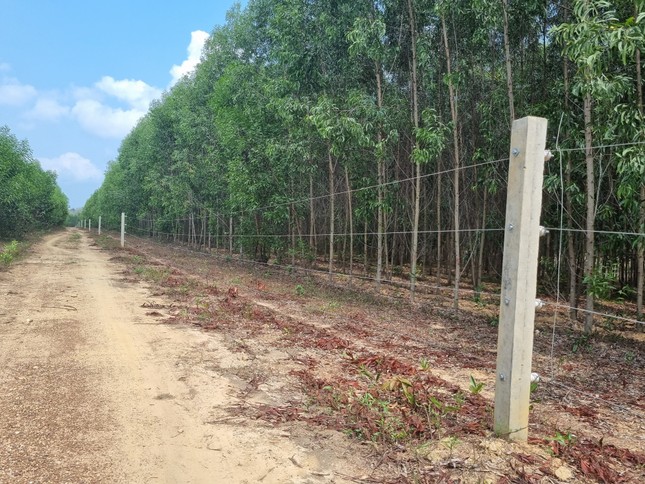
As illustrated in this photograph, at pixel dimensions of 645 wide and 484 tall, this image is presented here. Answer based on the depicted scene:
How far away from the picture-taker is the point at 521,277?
2.80 metres

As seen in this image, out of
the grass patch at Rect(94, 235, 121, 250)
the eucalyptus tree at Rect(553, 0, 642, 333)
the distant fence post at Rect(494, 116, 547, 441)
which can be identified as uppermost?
the eucalyptus tree at Rect(553, 0, 642, 333)

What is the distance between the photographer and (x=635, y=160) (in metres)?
5.56

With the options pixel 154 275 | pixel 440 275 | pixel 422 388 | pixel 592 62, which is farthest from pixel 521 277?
pixel 440 275

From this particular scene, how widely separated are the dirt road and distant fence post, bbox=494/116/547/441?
3.54ft

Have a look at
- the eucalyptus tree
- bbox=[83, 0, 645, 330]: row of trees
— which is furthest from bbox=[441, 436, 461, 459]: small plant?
the eucalyptus tree

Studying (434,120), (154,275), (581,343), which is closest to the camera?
(581,343)

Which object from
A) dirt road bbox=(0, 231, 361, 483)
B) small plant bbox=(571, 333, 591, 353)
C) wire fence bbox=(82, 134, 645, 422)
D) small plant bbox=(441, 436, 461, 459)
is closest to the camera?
dirt road bbox=(0, 231, 361, 483)

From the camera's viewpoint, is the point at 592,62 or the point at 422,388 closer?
the point at 422,388

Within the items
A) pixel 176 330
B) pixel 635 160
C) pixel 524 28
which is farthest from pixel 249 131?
pixel 635 160

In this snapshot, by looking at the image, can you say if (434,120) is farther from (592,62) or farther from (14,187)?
(14,187)

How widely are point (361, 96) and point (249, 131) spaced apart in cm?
623

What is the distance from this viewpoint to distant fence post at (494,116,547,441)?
280 centimetres

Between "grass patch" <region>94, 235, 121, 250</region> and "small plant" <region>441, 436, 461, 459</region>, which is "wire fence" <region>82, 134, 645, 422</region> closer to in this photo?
"small plant" <region>441, 436, 461, 459</region>

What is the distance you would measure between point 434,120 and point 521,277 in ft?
23.8
